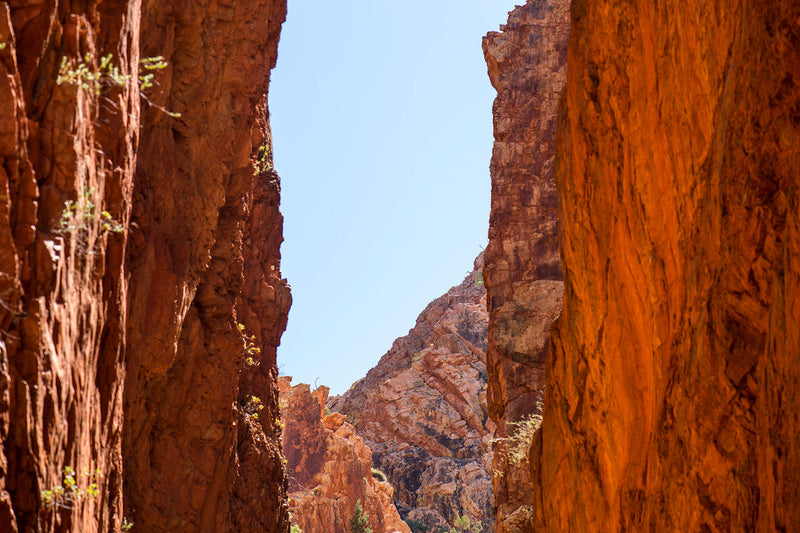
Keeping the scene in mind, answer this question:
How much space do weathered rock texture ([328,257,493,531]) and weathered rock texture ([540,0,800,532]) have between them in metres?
49.1

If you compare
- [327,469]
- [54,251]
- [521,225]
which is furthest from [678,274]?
[327,469]

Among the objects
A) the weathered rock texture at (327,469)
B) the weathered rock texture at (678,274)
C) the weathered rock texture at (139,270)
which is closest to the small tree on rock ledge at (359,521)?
the weathered rock texture at (327,469)

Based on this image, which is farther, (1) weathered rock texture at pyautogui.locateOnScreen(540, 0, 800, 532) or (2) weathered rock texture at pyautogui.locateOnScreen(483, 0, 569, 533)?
(2) weathered rock texture at pyautogui.locateOnScreen(483, 0, 569, 533)

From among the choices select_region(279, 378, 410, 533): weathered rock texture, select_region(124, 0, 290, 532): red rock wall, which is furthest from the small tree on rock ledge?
select_region(124, 0, 290, 532): red rock wall

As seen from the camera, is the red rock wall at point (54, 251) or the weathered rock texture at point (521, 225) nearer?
the red rock wall at point (54, 251)

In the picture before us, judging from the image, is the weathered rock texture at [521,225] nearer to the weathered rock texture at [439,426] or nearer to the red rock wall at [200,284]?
the red rock wall at [200,284]

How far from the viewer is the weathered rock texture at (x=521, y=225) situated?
3306 cm

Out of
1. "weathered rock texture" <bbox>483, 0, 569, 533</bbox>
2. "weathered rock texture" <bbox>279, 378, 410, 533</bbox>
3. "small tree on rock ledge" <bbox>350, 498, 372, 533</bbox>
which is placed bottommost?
"small tree on rock ledge" <bbox>350, 498, 372, 533</bbox>

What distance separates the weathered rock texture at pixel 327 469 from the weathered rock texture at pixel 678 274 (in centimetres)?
3900

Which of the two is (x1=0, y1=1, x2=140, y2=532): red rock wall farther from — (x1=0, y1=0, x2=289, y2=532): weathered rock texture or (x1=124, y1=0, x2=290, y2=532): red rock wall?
(x1=124, y1=0, x2=290, y2=532): red rock wall

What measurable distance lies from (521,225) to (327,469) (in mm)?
25862

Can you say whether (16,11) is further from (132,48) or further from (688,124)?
(688,124)

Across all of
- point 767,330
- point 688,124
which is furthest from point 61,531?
point 688,124

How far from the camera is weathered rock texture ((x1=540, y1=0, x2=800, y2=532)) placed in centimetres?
699
